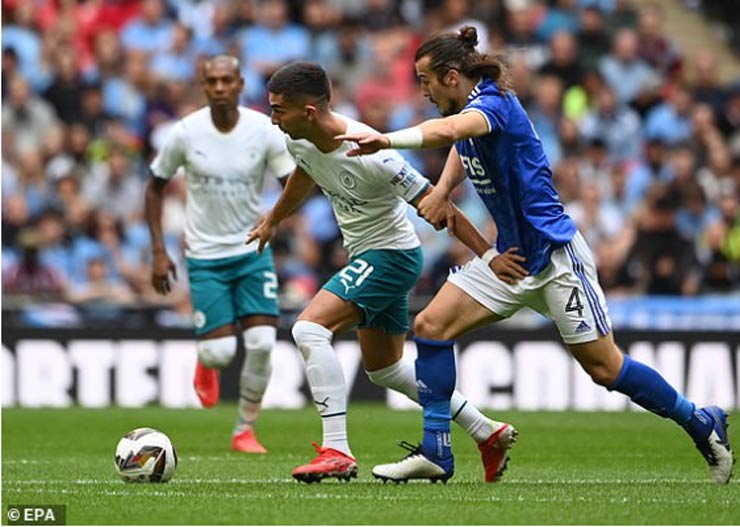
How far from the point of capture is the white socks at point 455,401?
9.41 metres

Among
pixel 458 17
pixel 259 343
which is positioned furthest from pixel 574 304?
pixel 458 17

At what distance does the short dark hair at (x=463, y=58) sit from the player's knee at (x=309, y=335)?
4.93 ft

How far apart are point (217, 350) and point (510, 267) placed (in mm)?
3945

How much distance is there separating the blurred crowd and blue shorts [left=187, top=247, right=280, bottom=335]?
5.47 m

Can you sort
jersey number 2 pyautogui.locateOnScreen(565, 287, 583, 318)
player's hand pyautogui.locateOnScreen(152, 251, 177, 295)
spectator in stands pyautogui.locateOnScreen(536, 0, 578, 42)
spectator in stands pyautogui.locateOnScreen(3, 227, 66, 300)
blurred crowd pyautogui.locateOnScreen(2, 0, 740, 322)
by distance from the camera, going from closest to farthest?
1. jersey number 2 pyautogui.locateOnScreen(565, 287, 583, 318)
2. player's hand pyautogui.locateOnScreen(152, 251, 177, 295)
3. spectator in stands pyautogui.locateOnScreen(3, 227, 66, 300)
4. blurred crowd pyautogui.locateOnScreen(2, 0, 740, 322)
5. spectator in stands pyautogui.locateOnScreen(536, 0, 578, 42)

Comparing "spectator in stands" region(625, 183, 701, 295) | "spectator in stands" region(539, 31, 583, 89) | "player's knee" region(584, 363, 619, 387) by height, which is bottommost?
"spectator in stands" region(625, 183, 701, 295)

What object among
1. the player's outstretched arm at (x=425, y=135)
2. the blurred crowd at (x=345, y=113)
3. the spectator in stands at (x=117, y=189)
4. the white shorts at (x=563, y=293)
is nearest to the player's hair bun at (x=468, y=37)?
the player's outstretched arm at (x=425, y=135)

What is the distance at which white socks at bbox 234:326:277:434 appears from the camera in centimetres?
1228

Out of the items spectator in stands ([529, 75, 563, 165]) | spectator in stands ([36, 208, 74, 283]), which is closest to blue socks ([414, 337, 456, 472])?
spectator in stands ([36, 208, 74, 283])

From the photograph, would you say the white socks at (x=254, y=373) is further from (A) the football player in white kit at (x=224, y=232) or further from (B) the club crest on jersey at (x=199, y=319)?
(B) the club crest on jersey at (x=199, y=319)

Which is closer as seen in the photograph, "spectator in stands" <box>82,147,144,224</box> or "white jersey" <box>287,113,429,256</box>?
"white jersey" <box>287,113,429,256</box>

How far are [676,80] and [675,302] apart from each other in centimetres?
492

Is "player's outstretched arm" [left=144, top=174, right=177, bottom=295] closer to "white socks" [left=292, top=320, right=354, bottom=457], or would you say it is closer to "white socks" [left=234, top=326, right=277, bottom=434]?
"white socks" [left=234, top=326, right=277, bottom=434]

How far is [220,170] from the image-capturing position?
40.9ft
